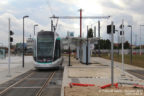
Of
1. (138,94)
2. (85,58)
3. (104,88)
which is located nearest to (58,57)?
(85,58)

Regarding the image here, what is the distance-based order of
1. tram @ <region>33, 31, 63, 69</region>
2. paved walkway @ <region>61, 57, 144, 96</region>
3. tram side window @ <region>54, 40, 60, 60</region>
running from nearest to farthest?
paved walkway @ <region>61, 57, 144, 96</region> → tram @ <region>33, 31, 63, 69</region> → tram side window @ <region>54, 40, 60, 60</region>

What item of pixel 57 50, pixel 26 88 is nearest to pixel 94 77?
pixel 26 88

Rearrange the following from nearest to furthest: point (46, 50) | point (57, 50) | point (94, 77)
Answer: point (94, 77)
point (46, 50)
point (57, 50)

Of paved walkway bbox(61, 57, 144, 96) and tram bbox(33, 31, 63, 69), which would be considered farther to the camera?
tram bbox(33, 31, 63, 69)

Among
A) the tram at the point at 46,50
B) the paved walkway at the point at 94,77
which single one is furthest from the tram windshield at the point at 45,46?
the paved walkway at the point at 94,77

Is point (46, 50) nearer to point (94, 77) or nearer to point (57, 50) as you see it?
point (57, 50)

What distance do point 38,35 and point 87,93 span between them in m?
16.1

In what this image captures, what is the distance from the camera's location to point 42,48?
2591 centimetres

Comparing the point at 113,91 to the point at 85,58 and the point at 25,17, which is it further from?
the point at 85,58

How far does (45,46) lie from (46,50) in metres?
0.44

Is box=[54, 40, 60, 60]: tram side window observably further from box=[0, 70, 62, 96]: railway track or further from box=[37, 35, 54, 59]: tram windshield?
box=[0, 70, 62, 96]: railway track

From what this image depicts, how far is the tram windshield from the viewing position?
25.7m

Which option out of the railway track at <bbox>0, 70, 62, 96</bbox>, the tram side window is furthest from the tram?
the railway track at <bbox>0, 70, 62, 96</bbox>

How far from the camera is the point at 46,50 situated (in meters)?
25.9
